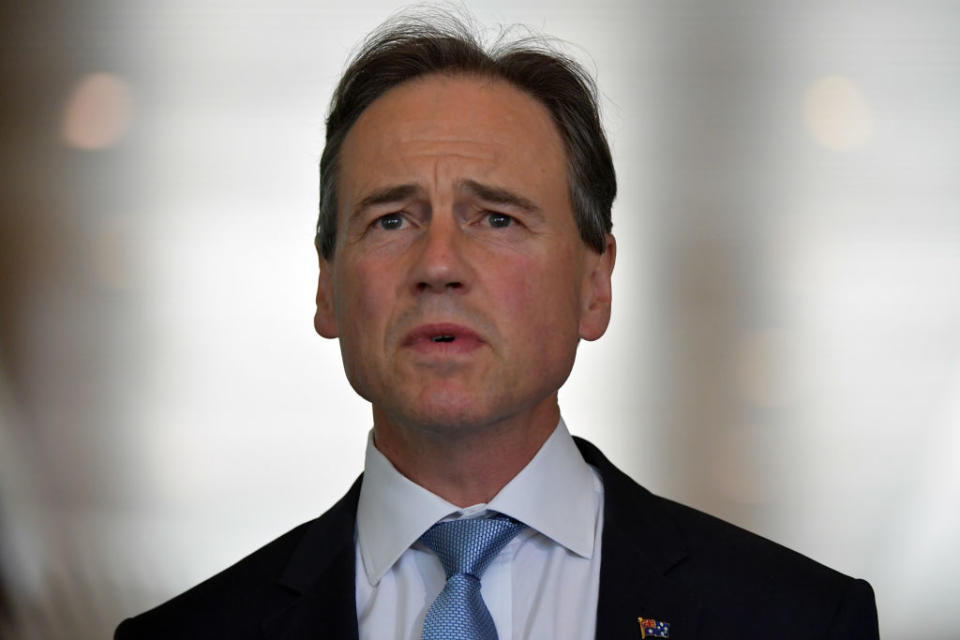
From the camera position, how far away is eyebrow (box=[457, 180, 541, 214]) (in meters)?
2.36

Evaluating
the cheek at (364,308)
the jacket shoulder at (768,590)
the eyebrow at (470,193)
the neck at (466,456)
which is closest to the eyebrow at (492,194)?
the eyebrow at (470,193)

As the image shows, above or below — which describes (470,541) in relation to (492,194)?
below

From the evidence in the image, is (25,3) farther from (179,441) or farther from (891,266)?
(891,266)

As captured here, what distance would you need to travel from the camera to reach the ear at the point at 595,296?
2590 mm

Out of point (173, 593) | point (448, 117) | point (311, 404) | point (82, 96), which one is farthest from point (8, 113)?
point (448, 117)

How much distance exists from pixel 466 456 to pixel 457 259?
0.36 m

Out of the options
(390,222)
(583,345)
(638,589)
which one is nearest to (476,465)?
(638,589)

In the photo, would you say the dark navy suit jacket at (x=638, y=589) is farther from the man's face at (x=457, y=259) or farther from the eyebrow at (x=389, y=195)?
the eyebrow at (x=389, y=195)

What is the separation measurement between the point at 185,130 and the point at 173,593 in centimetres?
123

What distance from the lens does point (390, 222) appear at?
95.3 inches

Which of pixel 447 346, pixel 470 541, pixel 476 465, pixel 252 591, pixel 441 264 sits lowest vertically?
pixel 252 591

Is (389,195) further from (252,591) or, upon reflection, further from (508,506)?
(252,591)

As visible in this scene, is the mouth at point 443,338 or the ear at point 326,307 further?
the ear at point 326,307

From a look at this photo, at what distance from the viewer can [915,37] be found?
140 inches
